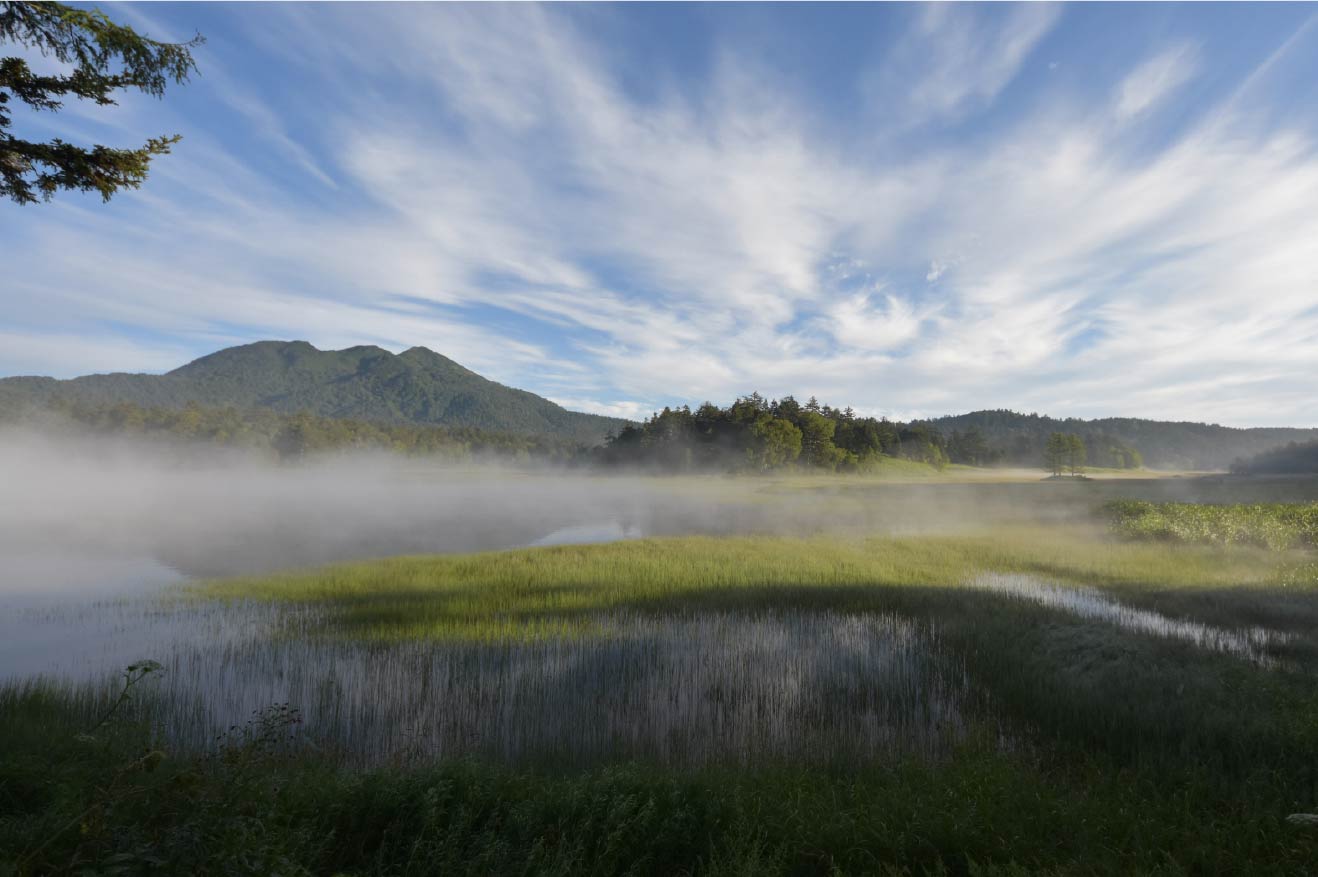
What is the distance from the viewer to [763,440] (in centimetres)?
10062

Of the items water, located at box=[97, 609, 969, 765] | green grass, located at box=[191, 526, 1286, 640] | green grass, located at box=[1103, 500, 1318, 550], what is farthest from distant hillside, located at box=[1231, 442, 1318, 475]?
water, located at box=[97, 609, 969, 765]

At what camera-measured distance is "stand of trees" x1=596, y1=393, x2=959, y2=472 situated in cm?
10169

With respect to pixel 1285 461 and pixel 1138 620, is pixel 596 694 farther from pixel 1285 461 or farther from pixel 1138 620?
pixel 1285 461

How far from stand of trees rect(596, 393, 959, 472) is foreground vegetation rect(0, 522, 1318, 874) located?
87.4 metres

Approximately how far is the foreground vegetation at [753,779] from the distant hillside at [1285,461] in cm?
9075

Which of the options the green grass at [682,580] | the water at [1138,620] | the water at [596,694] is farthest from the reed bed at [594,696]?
the water at [1138,620]

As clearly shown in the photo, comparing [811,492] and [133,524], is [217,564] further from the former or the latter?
[811,492]

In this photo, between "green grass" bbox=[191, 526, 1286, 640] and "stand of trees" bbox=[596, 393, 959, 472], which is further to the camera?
"stand of trees" bbox=[596, 393, 959, 472]

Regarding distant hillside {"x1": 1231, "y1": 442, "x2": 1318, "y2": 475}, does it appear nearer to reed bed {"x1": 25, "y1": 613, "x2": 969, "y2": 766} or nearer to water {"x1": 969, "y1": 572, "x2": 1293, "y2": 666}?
water {"x1": 969, "y1": 572, "x2": 1293, "y2": 666}

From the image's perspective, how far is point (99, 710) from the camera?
8.62 m

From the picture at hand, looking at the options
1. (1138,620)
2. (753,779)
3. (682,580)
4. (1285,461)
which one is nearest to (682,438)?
(1285,461)

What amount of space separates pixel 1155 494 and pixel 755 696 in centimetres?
5285

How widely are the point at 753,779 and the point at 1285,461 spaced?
119 meters

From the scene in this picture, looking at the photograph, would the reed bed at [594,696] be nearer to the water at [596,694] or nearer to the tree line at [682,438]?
the water at [596,694]
